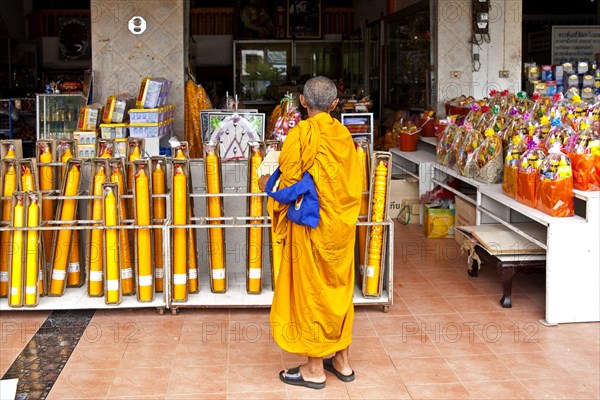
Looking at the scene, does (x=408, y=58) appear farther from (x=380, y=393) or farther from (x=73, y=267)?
(x=380, y=393)

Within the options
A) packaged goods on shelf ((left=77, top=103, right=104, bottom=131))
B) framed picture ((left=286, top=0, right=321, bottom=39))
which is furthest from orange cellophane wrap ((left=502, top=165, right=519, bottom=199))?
framed picture ((left=286, top=0, right=321, bottom=39))

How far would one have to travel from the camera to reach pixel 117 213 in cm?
465

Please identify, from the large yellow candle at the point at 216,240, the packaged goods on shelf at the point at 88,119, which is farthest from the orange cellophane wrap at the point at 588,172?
the packaged goods on shelf at the point at 88,119

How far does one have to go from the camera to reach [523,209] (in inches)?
196

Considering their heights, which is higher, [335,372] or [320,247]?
[320,247]

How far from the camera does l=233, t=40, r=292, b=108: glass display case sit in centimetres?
1326

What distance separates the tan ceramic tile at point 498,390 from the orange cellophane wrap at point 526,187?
5.05 feet

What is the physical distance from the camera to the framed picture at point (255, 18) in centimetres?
1392

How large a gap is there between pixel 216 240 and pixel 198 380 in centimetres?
123

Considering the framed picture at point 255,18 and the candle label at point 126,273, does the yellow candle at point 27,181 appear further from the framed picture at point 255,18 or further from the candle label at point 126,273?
the framed picture at point 255,18

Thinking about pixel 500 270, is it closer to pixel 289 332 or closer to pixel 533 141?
pixel 533 141

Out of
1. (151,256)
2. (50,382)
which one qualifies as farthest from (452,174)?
(50,382)

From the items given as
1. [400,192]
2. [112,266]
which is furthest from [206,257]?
[400,192]

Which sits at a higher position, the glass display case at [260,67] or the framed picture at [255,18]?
the framed picture at [255,18]
